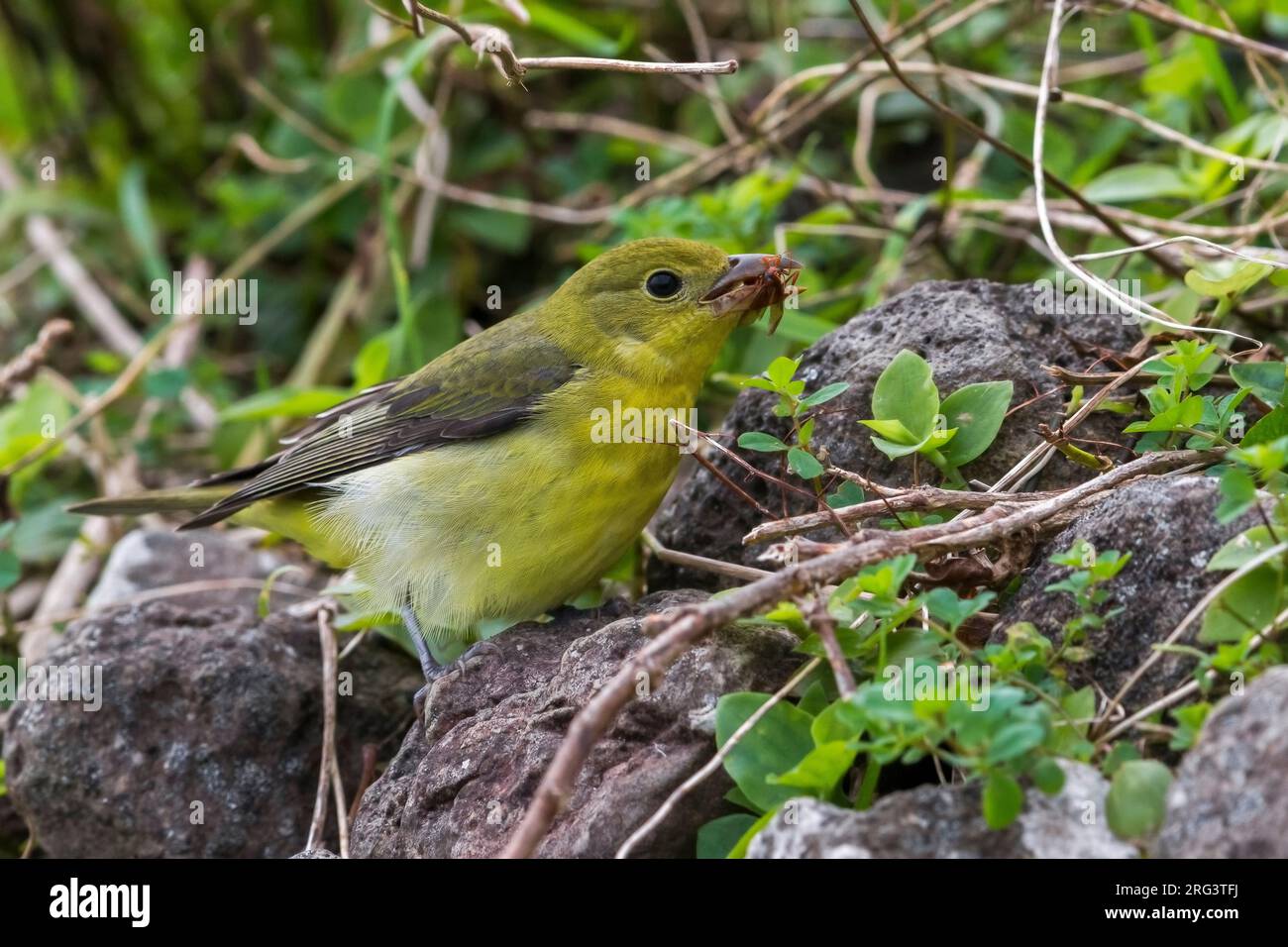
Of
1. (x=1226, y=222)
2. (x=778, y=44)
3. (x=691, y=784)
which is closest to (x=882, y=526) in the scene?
(x=691, y=784)

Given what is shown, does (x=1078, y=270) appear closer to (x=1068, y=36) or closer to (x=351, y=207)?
(x=1068, y=36)

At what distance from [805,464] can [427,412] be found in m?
1.59

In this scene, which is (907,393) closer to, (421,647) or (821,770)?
(821,770)

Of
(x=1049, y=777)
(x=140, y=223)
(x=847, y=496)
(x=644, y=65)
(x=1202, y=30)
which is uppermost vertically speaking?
(x=140, y=223)

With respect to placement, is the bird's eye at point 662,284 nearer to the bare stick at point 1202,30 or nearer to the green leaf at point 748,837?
the bare stick at point 1202,30

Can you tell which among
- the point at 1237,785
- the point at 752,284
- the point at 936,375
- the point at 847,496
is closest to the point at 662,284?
the point at 752,284

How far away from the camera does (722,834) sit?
266 cm

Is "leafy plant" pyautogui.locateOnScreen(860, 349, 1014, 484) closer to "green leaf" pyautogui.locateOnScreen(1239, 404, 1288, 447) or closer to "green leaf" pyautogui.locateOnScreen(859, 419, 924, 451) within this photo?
"green leaf" pyautogui.locateOnScreen(859, 419, 924, 451)

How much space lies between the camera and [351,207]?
639 centimetres

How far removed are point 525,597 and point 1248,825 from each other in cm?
216

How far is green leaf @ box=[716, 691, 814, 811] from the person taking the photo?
2592 millimetres

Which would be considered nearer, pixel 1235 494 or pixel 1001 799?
pixel 1001 799

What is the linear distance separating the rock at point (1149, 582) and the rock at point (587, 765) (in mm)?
631

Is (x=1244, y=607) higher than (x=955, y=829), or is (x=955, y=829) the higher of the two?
(x=1244, y=607)
